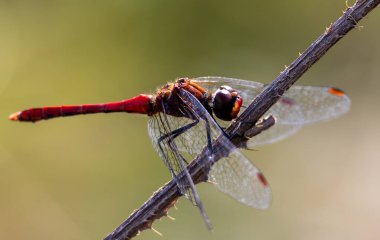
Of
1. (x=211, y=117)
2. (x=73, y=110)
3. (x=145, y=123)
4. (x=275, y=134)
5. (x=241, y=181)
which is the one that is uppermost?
(x=145, y=123)

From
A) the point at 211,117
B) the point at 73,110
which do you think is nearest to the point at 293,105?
the point at 211,117

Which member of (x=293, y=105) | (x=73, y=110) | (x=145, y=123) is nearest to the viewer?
(x=293, y=105)

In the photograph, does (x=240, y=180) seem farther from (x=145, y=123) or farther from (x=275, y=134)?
(x=145, y=123)

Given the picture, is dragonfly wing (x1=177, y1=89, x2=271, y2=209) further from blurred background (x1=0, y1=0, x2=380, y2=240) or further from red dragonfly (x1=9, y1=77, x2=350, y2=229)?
blurred background (x1=0, y1=0, x2=380, y2=240)

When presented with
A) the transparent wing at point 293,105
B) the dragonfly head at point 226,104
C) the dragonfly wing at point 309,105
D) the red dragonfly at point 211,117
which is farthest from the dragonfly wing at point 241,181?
the dragonfly wing at point 309,105

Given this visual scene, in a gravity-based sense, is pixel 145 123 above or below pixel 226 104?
above

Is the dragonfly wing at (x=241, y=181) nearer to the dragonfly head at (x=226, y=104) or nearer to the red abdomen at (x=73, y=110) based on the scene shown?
the dragonfly head at (x=226, y=104)

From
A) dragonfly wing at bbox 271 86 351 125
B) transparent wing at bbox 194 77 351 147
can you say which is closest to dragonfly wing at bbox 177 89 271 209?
transparent wing at bbox 194 77 351 147
